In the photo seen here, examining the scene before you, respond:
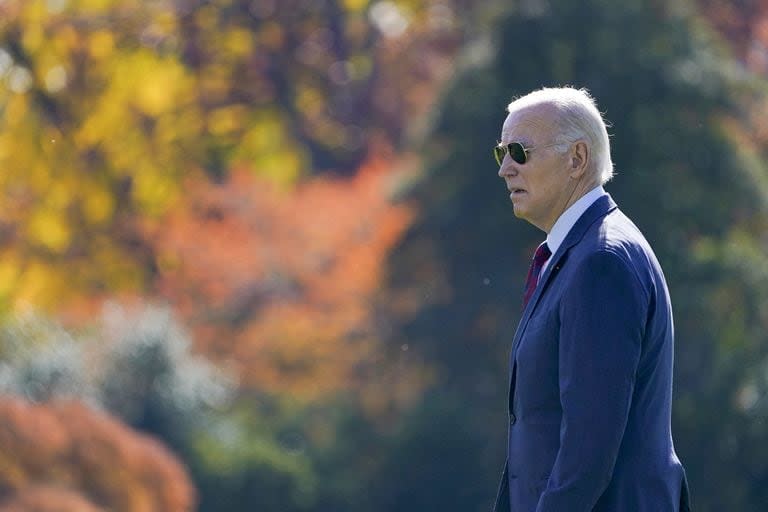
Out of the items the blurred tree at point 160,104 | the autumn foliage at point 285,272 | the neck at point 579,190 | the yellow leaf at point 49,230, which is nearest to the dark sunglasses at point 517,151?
the neck at point 579,190

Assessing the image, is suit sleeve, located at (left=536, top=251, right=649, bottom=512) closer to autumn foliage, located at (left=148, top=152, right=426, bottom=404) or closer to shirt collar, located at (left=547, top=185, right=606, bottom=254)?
shirt collar, located at (left=547, top=185, right=606, bottom=254)

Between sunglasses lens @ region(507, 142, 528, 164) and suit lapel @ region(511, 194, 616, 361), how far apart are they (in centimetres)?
17

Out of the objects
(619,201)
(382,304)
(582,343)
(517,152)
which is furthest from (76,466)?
(582,343)

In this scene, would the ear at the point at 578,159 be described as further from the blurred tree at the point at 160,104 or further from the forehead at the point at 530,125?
the blurred tree at the point at 160,104

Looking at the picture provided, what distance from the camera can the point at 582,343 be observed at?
3025 millimetres

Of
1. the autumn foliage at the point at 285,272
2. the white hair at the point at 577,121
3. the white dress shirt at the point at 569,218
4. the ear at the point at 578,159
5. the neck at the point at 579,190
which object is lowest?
the autumn foliage at the point at 285,272

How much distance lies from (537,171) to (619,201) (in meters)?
8.48

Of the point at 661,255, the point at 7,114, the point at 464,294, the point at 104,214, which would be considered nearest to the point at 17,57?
the point at 7,114

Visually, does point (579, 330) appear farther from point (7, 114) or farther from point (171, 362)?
point (7, 114)

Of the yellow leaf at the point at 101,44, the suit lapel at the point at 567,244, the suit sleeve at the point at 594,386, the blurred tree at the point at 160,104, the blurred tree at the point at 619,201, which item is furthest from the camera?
the yellow leaf at the point at 101,44

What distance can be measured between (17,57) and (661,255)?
773 centimetres

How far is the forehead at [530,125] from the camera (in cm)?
326

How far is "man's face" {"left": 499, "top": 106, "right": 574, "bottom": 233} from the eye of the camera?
10.7ft

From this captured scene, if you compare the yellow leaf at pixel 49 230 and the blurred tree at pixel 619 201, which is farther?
the yellow leaf at pixel 49 230
